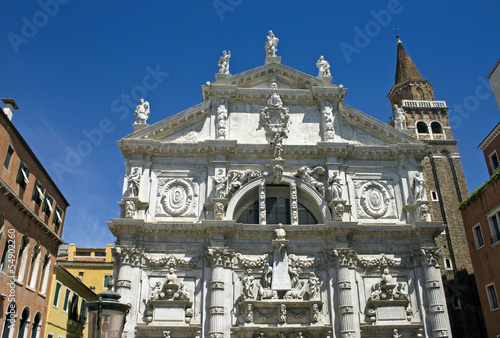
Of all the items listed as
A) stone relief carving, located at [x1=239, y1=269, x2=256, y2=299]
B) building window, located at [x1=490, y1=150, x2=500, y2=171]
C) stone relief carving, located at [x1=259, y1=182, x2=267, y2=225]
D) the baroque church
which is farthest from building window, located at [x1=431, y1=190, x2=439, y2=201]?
stone relief carving, located at [x1=239, y1=269, x2=256, y2=299]

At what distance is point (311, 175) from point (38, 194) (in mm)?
14382

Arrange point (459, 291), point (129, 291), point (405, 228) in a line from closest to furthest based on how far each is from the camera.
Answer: point (129, 291)
point (405, 228)
point (459, 291)

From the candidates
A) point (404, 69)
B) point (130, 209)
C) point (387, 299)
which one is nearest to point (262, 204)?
point (130, 209)

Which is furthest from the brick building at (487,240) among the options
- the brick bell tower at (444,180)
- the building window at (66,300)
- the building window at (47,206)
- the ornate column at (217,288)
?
the building window at (66,300)

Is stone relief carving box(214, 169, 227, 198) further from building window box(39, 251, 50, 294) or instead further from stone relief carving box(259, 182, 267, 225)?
building window box(39, 251, 50, 294)

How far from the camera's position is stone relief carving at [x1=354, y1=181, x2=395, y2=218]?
23031 millimetres

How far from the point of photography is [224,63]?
1030 inches

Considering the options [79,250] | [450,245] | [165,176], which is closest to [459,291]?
[450,245]

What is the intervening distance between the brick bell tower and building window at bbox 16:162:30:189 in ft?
64.9

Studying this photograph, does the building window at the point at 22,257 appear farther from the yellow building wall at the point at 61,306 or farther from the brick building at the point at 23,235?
the yellow building wall at the point at 61,306

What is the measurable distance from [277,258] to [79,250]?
31.1 m

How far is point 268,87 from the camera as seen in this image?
26016 mm

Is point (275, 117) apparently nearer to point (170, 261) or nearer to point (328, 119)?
point (328, 119)

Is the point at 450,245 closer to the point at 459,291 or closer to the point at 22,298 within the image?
the point at 459,291
